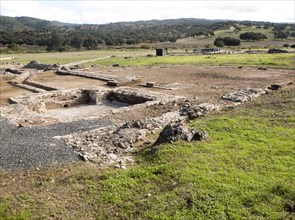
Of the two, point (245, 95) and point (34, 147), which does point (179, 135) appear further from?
point (245, 95)

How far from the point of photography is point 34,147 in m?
9.91

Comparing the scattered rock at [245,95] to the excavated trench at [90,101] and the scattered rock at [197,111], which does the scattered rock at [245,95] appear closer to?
the scattered rock at [197,111]

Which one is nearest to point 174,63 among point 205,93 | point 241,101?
point 205,93

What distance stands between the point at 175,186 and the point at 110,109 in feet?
34.7

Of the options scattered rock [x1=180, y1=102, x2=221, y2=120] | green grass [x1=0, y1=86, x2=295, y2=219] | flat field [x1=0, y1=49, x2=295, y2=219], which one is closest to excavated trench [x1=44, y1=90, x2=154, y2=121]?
scattered rock [x1=180, y1=102, x2=221, y2=120]

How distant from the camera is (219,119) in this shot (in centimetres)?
1262

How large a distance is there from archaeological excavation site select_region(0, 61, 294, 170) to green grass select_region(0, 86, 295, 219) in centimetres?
76

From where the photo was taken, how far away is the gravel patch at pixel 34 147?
908cm

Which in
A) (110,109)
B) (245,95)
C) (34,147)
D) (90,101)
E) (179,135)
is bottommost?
(90,101)

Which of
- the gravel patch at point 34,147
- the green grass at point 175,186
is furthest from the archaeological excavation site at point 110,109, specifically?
the green grass at point 175,186

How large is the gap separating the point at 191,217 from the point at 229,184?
61.5 inches

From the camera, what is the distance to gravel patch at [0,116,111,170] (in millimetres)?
9078

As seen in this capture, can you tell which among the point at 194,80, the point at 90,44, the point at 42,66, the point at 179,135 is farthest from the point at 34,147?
the point at 90,44

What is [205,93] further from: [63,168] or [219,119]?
[63,168]
